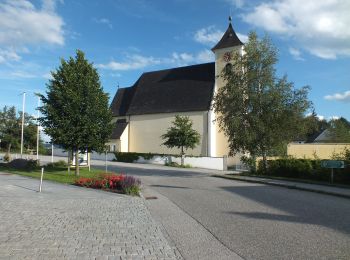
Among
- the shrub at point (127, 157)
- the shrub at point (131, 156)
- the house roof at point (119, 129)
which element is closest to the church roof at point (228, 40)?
the house roof at point (119, 129)

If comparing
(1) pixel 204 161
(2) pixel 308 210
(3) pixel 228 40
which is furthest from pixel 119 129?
(2) pixel 308 210

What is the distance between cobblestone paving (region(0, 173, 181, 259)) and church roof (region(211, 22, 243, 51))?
4448cm

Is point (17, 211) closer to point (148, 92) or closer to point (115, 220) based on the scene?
point (115, 220)

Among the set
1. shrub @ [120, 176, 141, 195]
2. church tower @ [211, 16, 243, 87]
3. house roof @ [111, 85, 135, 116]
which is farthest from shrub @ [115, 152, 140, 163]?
shrub @ [120, 176, 141, 195]

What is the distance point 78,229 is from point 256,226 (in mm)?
4130

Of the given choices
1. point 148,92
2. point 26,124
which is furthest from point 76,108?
point 26,124

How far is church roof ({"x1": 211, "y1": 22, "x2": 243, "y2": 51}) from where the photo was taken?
56.3 metres

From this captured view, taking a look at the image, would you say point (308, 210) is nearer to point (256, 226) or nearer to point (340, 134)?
point (256, 226)

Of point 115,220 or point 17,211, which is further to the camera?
point 17,211

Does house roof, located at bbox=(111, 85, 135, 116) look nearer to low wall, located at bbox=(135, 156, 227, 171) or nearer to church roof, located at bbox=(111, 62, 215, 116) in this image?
church roof, located at bbox=(111, 62, 215, 116)

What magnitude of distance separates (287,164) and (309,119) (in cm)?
344

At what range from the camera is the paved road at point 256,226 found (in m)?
7.46

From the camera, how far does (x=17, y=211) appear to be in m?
11.5

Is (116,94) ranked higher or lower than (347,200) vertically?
higher
